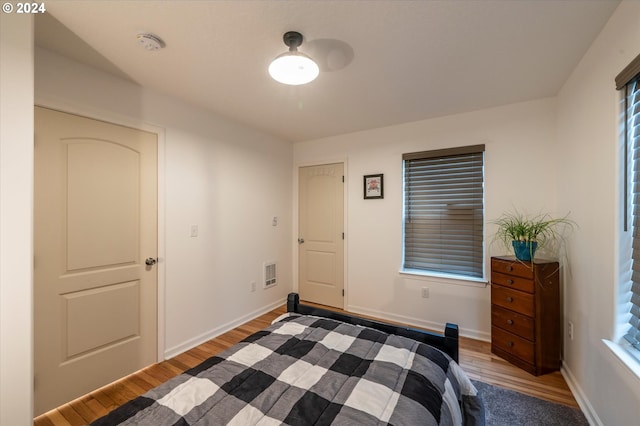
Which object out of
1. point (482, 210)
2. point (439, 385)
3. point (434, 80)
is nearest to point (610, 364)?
point (439, 385)

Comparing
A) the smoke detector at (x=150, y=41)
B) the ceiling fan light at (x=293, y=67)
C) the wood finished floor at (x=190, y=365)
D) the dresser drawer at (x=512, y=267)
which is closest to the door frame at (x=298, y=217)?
the wood finished floor at (x=190, y=365)

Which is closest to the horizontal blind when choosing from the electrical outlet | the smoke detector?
the electrical outlet

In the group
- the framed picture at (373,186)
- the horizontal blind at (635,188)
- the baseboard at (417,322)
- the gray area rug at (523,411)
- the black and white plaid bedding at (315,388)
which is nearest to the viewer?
the black and white plaid bedding at (315,388)

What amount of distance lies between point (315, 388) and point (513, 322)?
212 centimetres

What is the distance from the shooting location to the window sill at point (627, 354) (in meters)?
1.24

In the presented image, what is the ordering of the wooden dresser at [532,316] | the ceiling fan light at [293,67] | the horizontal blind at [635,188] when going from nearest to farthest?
the horizontal blind at [635,188]
the ceiling fan light at [293,67]
the wooden dresser at [532,316]

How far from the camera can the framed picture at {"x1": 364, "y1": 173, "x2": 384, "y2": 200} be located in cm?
334

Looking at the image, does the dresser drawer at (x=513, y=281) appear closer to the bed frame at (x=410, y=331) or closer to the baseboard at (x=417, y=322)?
the baseboard at (x=417, y=322)

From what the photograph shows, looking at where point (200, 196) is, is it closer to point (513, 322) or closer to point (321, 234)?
point (321, 234)

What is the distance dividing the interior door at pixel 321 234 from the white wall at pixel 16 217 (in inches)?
115

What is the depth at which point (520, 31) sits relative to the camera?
1587 mm

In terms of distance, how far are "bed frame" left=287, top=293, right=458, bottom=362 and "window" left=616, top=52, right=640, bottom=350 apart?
2.81 ft

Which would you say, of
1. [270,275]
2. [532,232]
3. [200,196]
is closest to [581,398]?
[532,232]

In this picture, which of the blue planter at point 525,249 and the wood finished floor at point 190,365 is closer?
the wood finished floor at point 190,365
